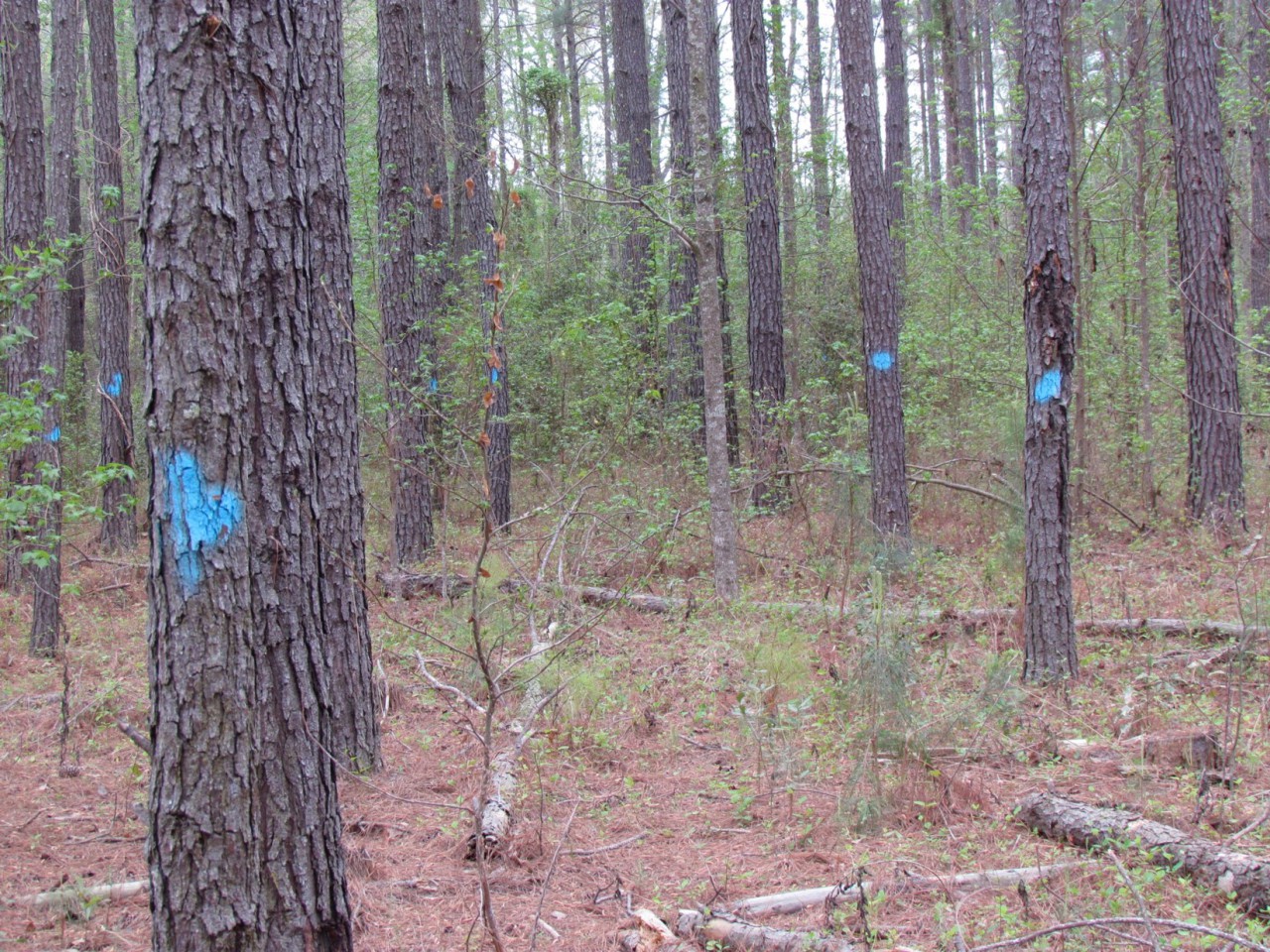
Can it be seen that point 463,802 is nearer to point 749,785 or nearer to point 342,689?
point 342,689

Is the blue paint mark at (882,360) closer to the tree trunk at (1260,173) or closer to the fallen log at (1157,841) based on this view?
the fallen log at (1157,841)

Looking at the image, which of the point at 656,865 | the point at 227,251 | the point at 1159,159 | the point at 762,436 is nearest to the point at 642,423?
the point at 762,436

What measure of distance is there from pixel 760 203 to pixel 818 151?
14.5 ft

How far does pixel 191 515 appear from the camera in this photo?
251 centimetres

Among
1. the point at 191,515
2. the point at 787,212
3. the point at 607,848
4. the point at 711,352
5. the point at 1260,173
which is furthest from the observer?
the point at 787,212

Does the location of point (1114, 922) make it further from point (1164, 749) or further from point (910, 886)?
point (1164, 749)

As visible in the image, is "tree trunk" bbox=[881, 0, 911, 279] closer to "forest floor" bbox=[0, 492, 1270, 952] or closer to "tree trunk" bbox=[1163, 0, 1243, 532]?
"tree trunk" bbox=[1163, 0, 1243, 532]

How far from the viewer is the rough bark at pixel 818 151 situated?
579 inches

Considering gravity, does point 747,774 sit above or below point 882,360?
below

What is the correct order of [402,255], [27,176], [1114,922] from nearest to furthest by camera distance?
[1114,922]
[27,176]
[402,255]

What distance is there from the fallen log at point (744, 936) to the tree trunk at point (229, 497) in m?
1.22

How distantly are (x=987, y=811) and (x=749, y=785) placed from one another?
1.12m

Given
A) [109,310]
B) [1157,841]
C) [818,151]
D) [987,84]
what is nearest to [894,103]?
[818,151]

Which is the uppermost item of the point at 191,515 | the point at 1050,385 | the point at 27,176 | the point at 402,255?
the point at 27,176
